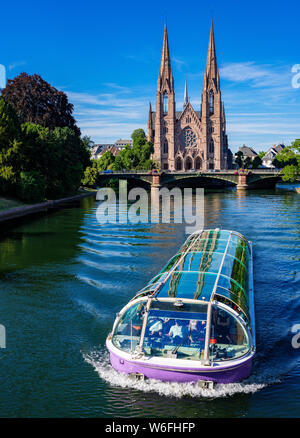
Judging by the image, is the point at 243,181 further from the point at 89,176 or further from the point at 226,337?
the point at 226,337

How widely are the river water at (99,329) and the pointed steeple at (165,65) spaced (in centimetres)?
14028

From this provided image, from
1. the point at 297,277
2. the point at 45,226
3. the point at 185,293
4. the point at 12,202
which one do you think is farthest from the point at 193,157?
the point at 185,293

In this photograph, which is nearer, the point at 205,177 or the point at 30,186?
the point at 30,186

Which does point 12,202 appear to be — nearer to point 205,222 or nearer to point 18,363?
point 205,222

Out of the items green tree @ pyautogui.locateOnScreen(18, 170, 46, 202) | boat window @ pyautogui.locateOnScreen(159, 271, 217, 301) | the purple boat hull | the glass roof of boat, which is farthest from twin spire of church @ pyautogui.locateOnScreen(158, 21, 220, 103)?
the purple boat hull

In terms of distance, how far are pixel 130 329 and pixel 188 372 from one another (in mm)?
2551

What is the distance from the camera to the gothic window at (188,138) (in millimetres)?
169125

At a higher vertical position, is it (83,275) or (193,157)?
(193,157)

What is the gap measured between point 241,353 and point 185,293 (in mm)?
2696

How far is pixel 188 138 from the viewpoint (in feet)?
557

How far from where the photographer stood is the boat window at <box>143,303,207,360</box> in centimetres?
1357

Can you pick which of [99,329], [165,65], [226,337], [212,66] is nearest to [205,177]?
[165,65]

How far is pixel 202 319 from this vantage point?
13836mm
